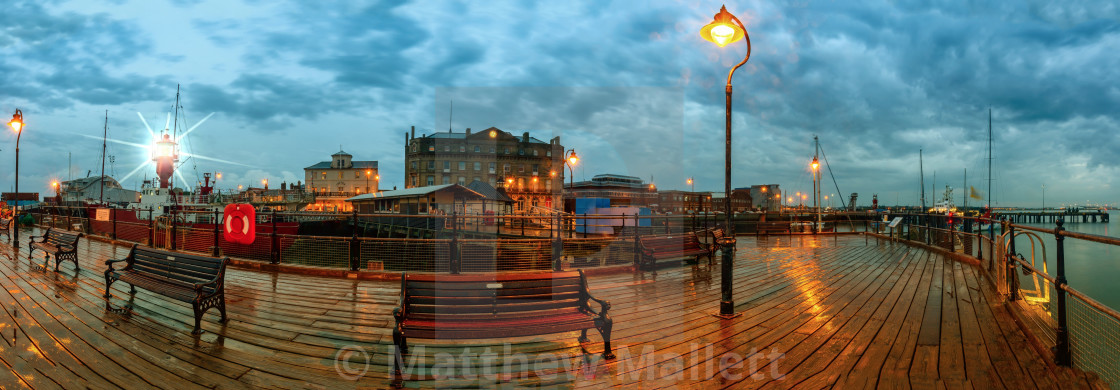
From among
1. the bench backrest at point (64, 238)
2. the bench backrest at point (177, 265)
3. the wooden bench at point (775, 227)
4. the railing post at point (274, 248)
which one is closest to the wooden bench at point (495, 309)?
the bench backrest at point (177, 265)

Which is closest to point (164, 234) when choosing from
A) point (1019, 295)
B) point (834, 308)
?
point (834, 308)

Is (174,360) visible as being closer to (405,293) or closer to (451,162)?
(405,293)

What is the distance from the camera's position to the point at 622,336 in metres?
5.05

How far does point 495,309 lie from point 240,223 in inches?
290

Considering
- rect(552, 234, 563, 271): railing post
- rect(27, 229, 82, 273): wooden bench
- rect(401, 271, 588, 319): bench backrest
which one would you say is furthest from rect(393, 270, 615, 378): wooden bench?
rect(27, 229, 82, 273): wooden bench

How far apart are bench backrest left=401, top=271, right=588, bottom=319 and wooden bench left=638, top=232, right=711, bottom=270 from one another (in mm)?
5153

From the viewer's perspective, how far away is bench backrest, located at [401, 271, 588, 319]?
4.36 metres

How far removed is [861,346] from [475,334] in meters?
4.14

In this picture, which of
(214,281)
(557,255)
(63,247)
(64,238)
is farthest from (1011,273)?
(63,247)

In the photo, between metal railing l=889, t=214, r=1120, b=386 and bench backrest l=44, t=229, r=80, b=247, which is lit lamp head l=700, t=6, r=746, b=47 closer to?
metal railing l=889, t=214, r=1120, b=386

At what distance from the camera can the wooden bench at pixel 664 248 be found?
9.49m

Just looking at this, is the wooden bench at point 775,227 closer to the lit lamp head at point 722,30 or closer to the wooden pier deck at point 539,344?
the wooden pier deck at point 539,344

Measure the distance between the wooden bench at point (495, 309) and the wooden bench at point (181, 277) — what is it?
109 inches

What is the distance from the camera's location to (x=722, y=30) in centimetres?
577
